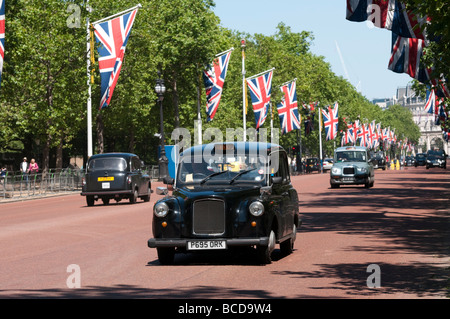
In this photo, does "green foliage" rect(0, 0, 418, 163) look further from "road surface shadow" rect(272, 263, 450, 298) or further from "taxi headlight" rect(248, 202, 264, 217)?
"road surface shadow" rect(272, 263, 450, 298)

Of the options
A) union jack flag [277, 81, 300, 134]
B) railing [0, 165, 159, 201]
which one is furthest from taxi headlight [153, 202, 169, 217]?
union jack flag [277, 81, 300, 134]

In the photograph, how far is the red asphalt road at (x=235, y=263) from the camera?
10336 mm

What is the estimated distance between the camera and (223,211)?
12992mm

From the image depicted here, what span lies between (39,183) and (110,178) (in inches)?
573

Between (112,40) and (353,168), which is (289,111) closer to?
(353,168)

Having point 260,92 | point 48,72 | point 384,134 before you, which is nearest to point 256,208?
point 48,72

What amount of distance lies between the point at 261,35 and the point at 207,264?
84.3 metres

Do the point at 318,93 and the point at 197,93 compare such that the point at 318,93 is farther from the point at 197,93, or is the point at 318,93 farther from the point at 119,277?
the point at 119,277

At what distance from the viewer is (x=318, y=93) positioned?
4011 inches

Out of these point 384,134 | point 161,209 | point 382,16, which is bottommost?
point 161,209

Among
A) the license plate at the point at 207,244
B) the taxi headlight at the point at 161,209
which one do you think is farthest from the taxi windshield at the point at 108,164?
the license plate at the point at 207,244

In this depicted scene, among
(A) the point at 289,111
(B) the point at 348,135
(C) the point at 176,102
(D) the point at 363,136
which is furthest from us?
(D) the point at 363,136

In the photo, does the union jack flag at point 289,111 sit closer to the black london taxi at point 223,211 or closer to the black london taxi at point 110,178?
the black london taxi at point 110,178

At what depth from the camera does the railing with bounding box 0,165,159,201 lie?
42.9 m
